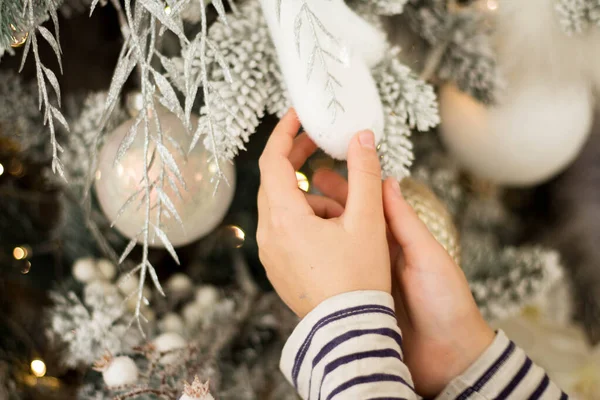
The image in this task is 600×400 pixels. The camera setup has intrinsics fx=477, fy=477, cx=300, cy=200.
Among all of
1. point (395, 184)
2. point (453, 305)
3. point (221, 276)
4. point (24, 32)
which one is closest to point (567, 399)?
point (453, 305)

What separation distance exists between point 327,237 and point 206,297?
0.80 ft

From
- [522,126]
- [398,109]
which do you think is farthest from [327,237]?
[522,126]

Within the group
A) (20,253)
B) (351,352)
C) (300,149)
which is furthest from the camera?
(20,253)

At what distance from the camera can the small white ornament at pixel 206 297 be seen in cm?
57

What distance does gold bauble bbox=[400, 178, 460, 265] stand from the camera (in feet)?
1.69

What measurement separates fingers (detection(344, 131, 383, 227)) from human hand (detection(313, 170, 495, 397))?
0.14 ft

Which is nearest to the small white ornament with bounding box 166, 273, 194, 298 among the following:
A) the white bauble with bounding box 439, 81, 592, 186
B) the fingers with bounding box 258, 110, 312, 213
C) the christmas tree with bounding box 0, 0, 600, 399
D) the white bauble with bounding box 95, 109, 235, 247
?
the christmas tree with bounding box 0, 0, 600, 399

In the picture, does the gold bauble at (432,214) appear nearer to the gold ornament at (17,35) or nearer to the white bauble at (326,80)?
the white bauble at (326,80)

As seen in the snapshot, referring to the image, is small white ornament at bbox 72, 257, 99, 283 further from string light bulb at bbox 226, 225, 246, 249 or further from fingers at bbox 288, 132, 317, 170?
fingers at bbox 288, 132, 317, 170

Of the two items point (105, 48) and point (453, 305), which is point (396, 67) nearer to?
point (453, 305)

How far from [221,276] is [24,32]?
34cm

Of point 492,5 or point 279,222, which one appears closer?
point 279,222

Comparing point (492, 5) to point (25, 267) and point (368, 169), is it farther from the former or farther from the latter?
point (25, 267)

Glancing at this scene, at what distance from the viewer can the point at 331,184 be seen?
534 mm
